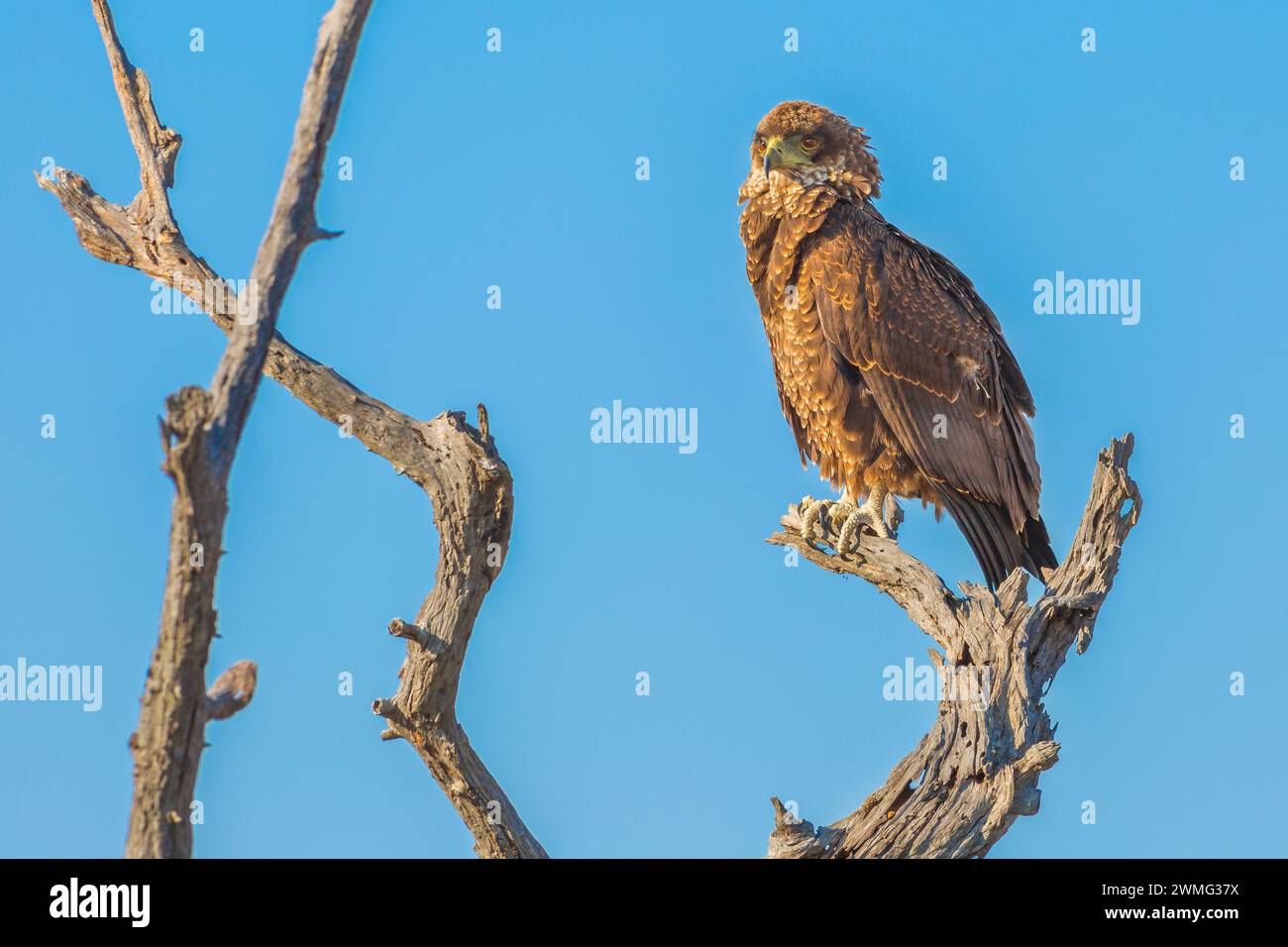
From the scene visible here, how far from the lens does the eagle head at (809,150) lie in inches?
359

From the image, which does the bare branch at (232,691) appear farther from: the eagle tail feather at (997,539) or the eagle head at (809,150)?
the eagle head at (809,150)

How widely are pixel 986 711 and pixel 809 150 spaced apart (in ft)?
13.0

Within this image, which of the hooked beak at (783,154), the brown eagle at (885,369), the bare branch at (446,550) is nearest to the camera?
the bare branch at (446,550)

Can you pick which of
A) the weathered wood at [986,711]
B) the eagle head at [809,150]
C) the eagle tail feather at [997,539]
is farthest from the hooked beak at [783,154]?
the weathered wood at [986,711]

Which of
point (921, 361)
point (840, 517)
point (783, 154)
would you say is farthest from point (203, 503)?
point (783, 154)

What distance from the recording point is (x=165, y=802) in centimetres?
482

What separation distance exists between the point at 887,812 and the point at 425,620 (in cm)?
227

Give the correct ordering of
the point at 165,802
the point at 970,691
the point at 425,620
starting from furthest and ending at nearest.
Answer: the point at 970,691 → the point at 425,620 → the point at 165,802

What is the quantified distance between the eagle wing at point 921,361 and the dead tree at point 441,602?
0.94 meters

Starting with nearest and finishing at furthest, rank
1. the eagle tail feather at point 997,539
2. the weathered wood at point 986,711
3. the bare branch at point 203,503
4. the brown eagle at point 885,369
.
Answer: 1. the bare branch at point 203,503
2. the weathered wood at point 986,711
3. the eagle tail feather at point 997,539
4. the brown eagle at point 885,369
